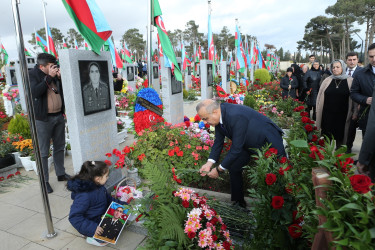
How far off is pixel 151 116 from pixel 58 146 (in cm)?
156

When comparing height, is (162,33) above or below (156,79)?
above

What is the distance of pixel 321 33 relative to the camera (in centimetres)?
4503

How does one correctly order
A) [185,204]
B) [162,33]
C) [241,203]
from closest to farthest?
[185,204]
[241,203]
[162,33]

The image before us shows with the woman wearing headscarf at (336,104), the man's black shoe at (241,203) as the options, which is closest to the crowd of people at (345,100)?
the woman wearing headscarf at (336,104)

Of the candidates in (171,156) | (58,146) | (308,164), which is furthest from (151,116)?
(308,164)

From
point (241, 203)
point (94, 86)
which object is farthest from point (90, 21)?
point (241, 203)

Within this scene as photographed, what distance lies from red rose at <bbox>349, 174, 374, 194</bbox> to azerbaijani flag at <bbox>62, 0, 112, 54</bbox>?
307 centimetres

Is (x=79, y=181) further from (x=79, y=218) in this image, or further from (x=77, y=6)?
(x=77, y=6)

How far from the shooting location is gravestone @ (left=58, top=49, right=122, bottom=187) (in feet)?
9.70

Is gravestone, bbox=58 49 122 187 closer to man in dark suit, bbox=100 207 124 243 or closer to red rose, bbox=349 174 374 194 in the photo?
man in dark suit, bbox=100 207 124 243

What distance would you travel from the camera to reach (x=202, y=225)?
205 cm

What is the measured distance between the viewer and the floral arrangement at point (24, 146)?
4.74 m

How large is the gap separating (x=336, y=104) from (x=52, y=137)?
4669 mm

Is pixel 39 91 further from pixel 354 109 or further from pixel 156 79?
pixel 156 79
